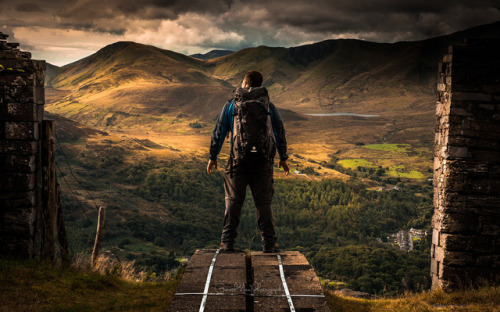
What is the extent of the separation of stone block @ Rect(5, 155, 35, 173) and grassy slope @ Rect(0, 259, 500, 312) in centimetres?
148

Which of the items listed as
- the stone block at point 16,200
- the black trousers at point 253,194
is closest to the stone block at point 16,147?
the stone block at point 16,200

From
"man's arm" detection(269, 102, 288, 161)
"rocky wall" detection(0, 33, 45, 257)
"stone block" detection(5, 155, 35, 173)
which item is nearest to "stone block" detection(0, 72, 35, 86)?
"rocky wall" detection(0, 33, 45, 257)

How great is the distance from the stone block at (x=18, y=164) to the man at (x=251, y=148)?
120 inches

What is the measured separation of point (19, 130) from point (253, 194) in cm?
400

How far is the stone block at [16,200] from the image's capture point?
7363mm

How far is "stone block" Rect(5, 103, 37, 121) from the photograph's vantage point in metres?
7.45

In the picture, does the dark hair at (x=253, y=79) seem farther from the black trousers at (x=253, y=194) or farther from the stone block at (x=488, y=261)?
the stone block at (x=488, y=261)

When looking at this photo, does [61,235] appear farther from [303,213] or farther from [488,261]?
[303,213]

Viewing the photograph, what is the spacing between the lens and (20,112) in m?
7.47

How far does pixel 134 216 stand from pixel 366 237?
128 feet

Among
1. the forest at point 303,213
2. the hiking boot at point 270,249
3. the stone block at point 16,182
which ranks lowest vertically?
the forest at point 303,213

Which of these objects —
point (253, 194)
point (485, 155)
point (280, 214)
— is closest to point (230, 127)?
point (253, 194)

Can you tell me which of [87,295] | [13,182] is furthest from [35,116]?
[87,295]

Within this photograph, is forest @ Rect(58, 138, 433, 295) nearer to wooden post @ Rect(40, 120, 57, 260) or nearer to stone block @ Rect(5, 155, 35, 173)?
wooden post @ Rect(40, 120, 57, 260)
